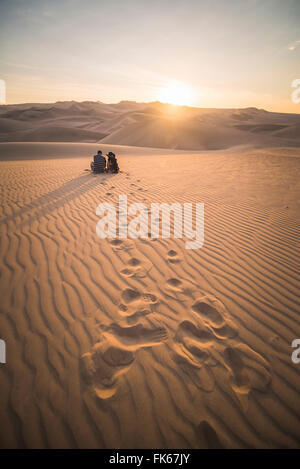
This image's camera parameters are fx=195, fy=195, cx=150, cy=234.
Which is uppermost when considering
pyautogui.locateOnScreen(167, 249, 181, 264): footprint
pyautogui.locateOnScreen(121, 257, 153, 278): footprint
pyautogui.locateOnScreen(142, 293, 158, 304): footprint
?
pyautogui.locateOnScreen(167, 249, 181, 264): footprint

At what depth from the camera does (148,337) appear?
6.64 feet

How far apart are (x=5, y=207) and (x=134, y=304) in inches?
177

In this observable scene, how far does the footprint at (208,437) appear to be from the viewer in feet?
4.59

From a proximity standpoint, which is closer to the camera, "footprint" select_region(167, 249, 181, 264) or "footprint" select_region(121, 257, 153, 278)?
"footprint" select_region(121, 257, 153, 278)

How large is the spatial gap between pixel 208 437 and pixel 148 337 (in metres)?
0.85

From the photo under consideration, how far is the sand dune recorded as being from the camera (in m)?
1.47

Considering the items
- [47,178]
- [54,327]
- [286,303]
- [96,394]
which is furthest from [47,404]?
[47,178]

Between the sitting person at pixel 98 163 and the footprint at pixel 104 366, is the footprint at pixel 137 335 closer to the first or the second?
the footprint at pixel 104 366

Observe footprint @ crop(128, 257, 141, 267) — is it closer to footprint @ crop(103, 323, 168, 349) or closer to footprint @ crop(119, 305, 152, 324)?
footprint @ crop(119, 305, 152, 324)

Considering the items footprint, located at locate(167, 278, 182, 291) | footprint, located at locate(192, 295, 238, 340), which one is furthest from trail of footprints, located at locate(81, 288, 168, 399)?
footprint, located at locate(192, 295, 238, 340)

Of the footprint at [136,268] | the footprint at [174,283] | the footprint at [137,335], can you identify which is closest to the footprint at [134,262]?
the footprint at [136,268]

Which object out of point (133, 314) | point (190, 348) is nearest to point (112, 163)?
point (133, 314)

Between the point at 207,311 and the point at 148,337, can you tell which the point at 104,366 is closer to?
the point at 148,337

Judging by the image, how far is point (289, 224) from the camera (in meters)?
4.36
